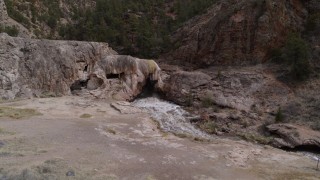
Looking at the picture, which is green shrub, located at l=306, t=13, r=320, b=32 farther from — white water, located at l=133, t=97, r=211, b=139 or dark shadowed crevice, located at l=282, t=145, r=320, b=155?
dark shadowed crevice, located at l=282, t=145, r=320, b=155

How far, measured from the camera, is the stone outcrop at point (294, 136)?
88.2 ft

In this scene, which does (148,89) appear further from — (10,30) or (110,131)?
(10,30)

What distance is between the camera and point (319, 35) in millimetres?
42938

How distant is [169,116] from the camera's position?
111 feet

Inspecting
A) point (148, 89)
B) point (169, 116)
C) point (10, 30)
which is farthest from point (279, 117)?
point (10, 30)

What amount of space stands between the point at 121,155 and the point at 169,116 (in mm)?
13391

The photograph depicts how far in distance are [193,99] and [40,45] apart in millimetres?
18078

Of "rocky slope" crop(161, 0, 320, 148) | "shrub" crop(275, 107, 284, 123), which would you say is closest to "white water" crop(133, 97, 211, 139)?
"rocky slope" crop(161, 0, 320, 148)

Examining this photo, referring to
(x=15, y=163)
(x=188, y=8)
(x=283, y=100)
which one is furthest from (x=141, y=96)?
(x=188, y=8)

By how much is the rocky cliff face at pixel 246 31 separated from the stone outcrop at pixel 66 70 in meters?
9.64

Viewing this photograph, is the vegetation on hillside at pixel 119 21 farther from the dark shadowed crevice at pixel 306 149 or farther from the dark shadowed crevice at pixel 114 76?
the dark shadowed crevice at pixel 306 149

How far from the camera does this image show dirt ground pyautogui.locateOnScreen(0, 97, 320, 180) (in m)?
18.1

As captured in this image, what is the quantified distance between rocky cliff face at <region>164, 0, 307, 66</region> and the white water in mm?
12045

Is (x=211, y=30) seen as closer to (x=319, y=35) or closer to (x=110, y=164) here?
(x=319, y=35)
